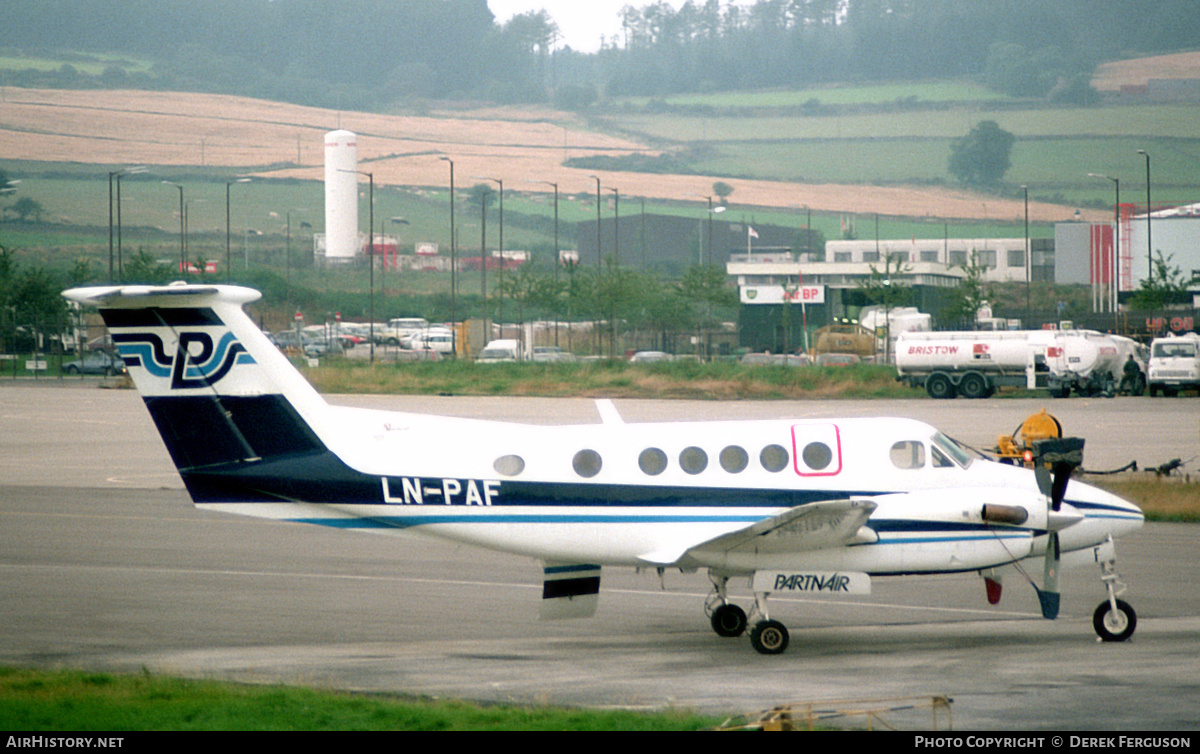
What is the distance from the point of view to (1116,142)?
625 ft

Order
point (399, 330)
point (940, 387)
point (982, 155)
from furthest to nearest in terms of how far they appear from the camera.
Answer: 1. point (982, 155)
2. point (399, 330)
3. point (940, 387)

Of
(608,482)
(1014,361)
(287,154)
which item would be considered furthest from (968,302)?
(287,154)

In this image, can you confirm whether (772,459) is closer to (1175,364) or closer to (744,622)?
(744,622)

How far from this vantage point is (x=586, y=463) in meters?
13.3

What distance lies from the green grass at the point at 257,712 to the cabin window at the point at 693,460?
12.6 ft

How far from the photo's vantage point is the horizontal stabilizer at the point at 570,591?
1360cm

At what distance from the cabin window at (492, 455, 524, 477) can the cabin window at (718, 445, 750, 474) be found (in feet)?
7.54

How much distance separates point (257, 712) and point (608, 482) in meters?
4.92

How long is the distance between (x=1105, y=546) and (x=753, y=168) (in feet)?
617

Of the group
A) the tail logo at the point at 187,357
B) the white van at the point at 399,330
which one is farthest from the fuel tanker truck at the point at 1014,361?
the tail logo at the point at 187,357

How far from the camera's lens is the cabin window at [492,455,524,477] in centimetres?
1334

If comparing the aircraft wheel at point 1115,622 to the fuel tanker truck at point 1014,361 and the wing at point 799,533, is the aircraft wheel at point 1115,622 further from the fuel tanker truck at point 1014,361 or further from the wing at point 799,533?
the fuel tanker truck at point 1014,361

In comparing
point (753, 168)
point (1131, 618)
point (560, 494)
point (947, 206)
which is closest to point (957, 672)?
point (1131, 618)
